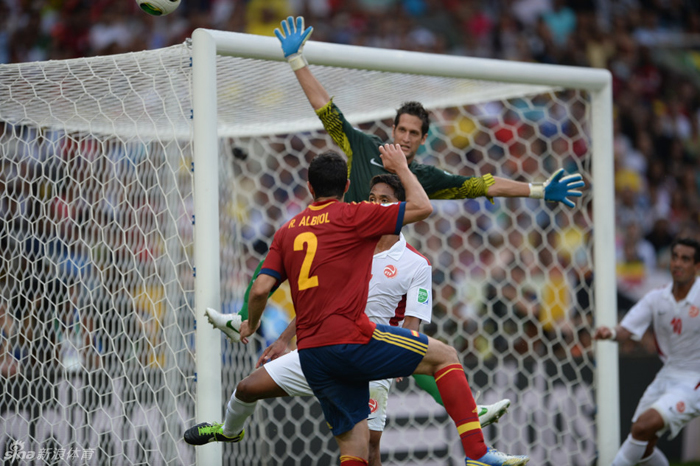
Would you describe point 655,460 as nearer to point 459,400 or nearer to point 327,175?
point 459,400

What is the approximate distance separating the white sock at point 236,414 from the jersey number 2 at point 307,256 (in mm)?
760

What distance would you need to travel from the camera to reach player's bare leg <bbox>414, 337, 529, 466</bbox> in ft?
11.9

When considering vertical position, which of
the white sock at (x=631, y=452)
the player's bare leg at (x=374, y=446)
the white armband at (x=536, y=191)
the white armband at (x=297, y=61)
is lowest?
the white sock at (x=631, y=452)

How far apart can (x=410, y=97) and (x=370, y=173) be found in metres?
1.79

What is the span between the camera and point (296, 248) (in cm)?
358

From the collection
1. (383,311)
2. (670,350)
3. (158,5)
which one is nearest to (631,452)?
(670,350)

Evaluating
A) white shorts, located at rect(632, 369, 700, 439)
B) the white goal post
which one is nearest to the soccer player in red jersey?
the white goal post

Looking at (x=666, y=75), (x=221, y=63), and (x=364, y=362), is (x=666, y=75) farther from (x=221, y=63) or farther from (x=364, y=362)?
(x=364, y=362)

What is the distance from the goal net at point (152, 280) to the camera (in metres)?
5.20

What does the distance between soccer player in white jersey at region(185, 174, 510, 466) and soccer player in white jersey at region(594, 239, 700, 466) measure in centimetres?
158

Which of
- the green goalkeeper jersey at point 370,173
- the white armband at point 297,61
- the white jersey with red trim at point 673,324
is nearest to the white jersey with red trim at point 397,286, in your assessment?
the green goalkeeper jersey at point 370,173

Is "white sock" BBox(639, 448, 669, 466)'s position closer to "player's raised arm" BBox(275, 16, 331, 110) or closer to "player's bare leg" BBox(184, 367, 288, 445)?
"player's bare leg" BBox(184, 367, 288, 445)

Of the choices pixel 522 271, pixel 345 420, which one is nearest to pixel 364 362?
pixel 345 420

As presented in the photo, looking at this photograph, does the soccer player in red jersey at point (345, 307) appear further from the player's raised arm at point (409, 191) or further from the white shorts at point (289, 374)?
the white shorts at point (289, 374)
